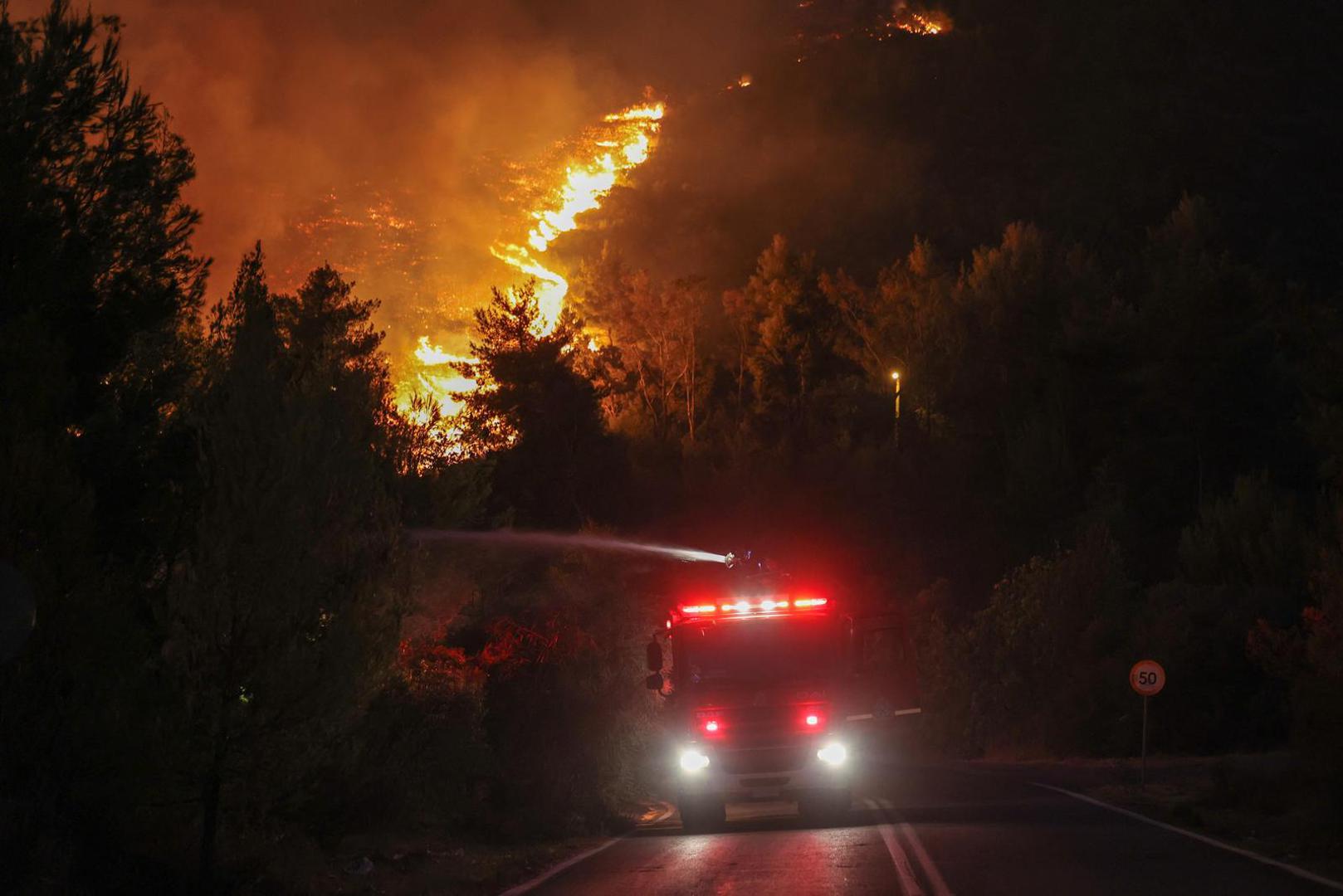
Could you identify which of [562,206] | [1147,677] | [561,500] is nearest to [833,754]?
[1147,677]

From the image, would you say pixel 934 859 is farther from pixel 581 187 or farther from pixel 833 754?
pixel 581 187

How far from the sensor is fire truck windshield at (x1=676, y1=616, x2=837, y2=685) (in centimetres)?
2134

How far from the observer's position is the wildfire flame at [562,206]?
7681 cm

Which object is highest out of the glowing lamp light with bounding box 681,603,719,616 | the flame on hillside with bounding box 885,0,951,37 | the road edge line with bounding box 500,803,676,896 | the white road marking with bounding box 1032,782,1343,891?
the flame on hillside with bounding box 885,0,951,37

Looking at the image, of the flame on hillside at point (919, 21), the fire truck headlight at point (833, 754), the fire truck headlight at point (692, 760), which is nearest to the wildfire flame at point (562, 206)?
the fire truck headlight at point (692, 760)

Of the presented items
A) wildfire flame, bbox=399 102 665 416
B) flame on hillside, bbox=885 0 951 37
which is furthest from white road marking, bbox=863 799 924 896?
flame on hillside, bbox=885 0 951 37

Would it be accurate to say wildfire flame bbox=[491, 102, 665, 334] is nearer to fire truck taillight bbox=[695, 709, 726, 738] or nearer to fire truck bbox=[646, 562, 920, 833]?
fire truck bbox=[646, 562, 920, 833]

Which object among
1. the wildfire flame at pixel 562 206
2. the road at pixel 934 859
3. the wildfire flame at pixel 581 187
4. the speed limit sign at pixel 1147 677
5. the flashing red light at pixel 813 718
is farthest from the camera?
the wildfire flame at pixel 581 187

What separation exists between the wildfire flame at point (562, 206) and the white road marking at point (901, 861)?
4868 cm

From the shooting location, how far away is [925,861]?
15.9 metres

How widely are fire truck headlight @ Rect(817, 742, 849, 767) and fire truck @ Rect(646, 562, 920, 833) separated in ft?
0.04

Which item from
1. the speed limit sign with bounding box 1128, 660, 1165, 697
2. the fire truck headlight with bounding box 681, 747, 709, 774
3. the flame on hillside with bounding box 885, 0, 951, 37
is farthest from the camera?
the flame on hillside with bounding box 885, 0, 951, 37

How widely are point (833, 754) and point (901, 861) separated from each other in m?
5.04

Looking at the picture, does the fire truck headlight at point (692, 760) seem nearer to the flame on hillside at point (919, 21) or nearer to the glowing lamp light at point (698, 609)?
the glowing lamp light at point (698, 609)
